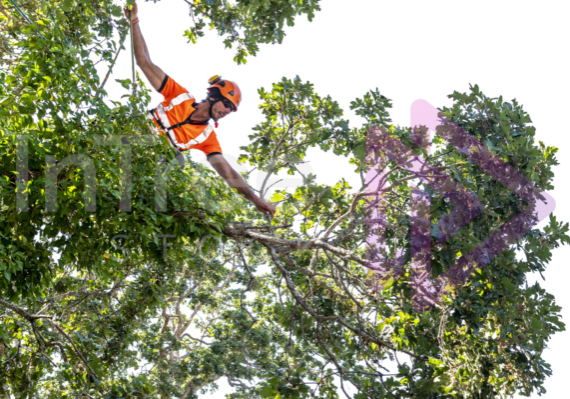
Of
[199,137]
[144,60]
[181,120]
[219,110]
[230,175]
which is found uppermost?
[144,60]

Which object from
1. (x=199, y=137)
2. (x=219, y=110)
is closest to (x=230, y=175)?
(x=199, y=137)

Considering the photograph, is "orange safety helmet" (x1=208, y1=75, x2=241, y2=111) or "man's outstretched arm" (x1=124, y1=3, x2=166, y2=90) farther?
"orange safety helmet" (x1=208, y1=75, x2=241, y2=111)

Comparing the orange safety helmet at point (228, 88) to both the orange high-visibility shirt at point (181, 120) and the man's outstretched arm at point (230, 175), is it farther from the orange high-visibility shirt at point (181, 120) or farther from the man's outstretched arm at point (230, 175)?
the man's outstretched arm at point (230, 175)

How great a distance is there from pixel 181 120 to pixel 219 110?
39cm

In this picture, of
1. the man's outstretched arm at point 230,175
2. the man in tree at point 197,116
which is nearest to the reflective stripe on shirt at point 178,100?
the man in tree at point 197,116

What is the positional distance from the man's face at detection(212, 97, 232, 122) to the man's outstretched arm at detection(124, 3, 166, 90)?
57cm

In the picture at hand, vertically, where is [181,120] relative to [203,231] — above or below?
above

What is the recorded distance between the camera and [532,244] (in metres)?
3.54

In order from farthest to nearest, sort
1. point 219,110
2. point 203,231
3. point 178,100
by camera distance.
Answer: point 219,110, point 178,100, point 203,231

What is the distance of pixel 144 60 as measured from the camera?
4.21 metres

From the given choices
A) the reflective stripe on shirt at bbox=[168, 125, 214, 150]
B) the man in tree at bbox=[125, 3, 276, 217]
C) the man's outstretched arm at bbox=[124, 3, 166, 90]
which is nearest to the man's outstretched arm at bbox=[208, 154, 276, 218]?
the man in tree at bbox=[125, 3, 276, 217]

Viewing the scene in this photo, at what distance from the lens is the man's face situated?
4.45 meters

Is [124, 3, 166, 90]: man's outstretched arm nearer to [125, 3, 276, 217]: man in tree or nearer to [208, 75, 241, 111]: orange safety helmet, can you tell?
[125, 3, 276, 217]: man in tree

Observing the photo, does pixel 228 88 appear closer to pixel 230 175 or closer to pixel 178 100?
pixel 178 100
